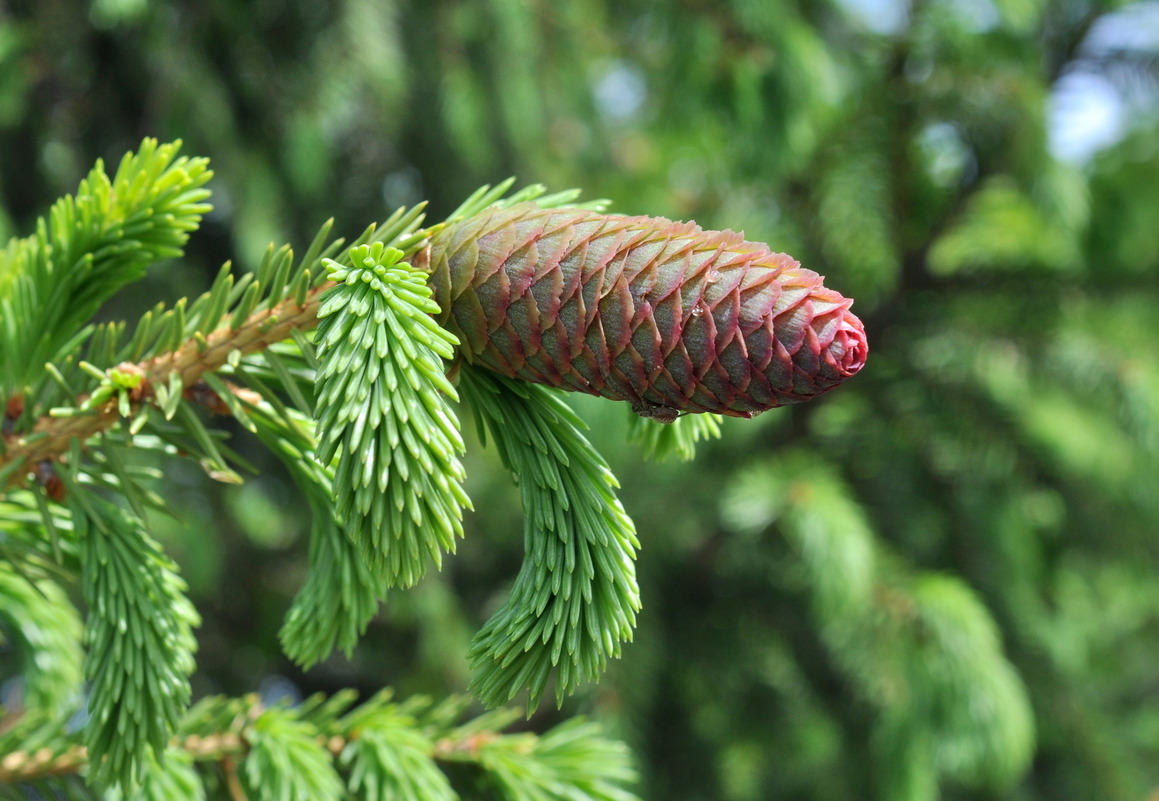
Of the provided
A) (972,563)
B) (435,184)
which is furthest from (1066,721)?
(435,184)

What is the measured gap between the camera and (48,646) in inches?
25.5

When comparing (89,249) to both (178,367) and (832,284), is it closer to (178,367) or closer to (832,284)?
(178,367)

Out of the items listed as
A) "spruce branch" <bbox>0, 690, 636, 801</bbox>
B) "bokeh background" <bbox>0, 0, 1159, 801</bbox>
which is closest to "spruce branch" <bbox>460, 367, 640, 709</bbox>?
"spruce branch" <bbox>0, 690, 636, 801</bbox>

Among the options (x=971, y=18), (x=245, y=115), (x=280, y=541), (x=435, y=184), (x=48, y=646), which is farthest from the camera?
(x=280, y=541)

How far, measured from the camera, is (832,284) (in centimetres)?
151

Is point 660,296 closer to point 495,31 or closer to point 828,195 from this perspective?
point 828,195

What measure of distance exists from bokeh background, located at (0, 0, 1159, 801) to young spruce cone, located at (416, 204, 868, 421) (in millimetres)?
755

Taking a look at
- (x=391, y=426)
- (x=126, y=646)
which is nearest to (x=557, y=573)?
(x=391, y=426)

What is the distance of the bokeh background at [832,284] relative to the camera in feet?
4.27

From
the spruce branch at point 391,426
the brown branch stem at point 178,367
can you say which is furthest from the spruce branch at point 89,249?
the spruce branch at point 391,426

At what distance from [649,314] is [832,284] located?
1199mm

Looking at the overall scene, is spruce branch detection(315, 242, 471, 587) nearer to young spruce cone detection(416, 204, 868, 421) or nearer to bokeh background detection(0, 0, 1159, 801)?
→ young spruce cone detection(416, 204, 868, 421)

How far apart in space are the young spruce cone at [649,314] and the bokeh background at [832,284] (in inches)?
29.7

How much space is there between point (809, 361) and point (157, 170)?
0.37 m
